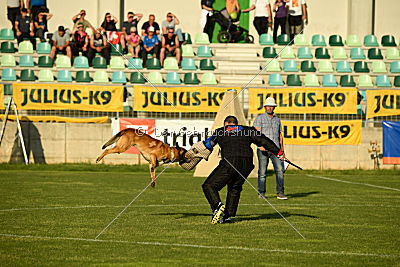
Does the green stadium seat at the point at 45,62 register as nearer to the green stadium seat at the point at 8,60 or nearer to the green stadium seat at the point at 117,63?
the green stadium seat at the point at 8,60

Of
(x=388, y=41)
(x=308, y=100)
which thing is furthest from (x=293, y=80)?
(x=388, y=41)

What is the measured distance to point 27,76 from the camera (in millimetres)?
26672

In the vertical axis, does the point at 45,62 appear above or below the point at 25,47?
below

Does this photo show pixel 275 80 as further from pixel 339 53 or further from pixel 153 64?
pixel 153 64

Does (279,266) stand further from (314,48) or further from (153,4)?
(153,4)

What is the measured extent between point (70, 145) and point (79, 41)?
5.78 metres

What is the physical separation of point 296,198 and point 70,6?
20936 mm

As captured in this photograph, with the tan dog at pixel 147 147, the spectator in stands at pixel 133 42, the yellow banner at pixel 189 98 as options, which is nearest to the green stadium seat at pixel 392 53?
the yellow banner at pixel 189 98

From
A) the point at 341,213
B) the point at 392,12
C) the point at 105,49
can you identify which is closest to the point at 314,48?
the point at 392,12

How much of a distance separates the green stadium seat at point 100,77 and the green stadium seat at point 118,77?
10.2 inches

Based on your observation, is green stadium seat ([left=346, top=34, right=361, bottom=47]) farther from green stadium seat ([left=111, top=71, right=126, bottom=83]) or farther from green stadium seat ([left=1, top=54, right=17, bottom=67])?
green stadium seat ([left=1, top=54, right=17, bottom=67])

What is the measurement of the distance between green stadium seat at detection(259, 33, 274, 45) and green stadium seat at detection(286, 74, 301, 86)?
10.8 feet

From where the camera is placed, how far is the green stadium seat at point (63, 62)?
2722cm

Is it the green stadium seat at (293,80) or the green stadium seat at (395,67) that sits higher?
the green stadium seat at (395,67)
